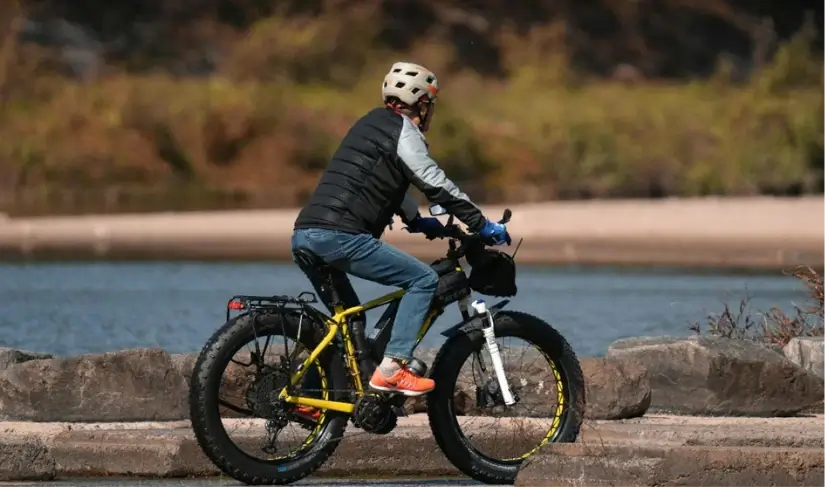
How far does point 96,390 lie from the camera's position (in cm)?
936

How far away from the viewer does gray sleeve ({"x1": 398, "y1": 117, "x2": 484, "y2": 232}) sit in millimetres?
7941

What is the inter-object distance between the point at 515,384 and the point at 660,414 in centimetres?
191

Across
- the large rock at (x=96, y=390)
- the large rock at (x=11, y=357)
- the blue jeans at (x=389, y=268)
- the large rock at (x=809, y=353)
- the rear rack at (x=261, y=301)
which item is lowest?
the large rock at (x=11, y=357)

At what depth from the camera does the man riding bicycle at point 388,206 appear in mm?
7973

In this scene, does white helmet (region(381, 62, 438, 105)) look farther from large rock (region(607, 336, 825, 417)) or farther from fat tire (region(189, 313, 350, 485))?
large rock (region(607, 336, 825, 417))

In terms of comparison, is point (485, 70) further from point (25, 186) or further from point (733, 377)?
point (733, 377)

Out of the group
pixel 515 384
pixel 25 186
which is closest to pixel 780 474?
pixel 515 384

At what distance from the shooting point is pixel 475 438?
331 inches

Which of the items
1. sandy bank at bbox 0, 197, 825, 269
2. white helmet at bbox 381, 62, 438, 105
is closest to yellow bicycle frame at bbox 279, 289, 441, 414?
white helmet at bbox 381, 62, 438, 105

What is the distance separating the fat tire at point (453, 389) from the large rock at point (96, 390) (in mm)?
1687

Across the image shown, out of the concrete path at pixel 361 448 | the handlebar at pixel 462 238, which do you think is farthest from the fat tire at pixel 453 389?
the handlebar at pixel 462 238

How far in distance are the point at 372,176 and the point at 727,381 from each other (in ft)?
9.30

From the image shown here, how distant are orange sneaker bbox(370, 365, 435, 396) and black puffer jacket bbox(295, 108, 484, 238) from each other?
58 cm

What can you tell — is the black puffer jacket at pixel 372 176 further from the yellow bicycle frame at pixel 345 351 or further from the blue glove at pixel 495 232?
the yellow bicycle frame at pixel 345 351
